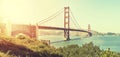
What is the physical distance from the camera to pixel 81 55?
113ft

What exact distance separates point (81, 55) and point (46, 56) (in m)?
13.3

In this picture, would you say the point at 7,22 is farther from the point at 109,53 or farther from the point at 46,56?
the point at 46,56

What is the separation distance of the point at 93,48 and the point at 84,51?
3220 millimetres

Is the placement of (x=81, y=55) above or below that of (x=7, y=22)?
below

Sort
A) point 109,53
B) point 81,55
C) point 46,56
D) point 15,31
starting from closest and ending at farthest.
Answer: point 46,56, point 109,53, point 81,55, point 15,31

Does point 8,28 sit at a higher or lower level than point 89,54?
higher

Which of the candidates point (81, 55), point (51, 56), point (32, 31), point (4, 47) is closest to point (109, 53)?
point (81, 55)

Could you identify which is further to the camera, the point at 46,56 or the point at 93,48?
the point at 93,48

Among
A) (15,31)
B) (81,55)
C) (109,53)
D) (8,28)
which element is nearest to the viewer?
(109,53)

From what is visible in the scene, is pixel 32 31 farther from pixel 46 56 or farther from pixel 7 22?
pixel 46 56

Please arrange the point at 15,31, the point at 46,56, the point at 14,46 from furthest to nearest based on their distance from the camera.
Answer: the point at 15,31 < the point at 46,56 < the point at 14,46

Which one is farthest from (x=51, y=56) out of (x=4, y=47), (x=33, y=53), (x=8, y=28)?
(x=8, y=28)

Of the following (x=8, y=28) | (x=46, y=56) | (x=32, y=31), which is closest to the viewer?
(x=46, y=56)

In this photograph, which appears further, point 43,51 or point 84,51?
point 84,51
